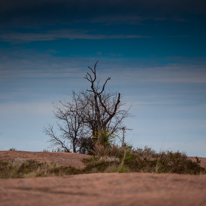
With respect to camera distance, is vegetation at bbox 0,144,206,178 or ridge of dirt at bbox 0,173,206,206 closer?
ridge of dirt at bbox 0,173,206,206

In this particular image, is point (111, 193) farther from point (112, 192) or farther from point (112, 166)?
point (112, 166)

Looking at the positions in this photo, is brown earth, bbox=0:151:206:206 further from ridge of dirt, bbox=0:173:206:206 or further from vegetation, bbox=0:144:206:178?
vegetation, bbox=0:144:206:178

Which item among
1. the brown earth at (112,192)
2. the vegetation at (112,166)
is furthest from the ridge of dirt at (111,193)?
the vegetation at (112,166)

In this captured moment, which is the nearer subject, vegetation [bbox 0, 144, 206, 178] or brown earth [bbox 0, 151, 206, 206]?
brown earth [bbox 0, 151, 206, 206]

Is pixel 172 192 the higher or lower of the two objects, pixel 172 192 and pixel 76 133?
the lower

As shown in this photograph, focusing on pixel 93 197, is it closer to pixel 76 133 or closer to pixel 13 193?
pixel 13 193

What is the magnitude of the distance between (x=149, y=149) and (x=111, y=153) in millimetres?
2902

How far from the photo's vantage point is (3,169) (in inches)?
415

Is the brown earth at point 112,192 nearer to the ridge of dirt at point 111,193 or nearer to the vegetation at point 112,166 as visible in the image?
the ridge of dirt at point 111,193

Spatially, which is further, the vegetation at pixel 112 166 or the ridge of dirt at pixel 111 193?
the vegetation at pixel 112 166

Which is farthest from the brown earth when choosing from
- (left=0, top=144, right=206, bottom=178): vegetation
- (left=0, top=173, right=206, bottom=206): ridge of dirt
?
(left=0, top=144, right=206, bottom=178): vegetation

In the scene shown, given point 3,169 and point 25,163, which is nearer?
point 3,169

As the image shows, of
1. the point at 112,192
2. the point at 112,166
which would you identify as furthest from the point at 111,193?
the point at 112,166

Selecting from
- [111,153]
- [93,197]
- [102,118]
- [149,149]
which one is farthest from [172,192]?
[102,118]
